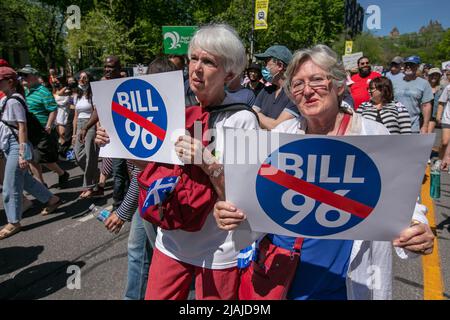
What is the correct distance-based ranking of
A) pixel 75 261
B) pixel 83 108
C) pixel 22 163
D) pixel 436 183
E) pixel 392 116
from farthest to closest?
pixel 83 108
pixel 436 183
pixel 22 163
pixel 392 116
pixel 75 261

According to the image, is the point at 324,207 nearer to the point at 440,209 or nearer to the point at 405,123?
the point at 405,123

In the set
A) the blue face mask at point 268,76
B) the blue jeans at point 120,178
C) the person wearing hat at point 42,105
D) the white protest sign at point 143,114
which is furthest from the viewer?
the person wearing hat at point 42,105

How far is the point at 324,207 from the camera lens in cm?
128

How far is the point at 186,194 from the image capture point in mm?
1574

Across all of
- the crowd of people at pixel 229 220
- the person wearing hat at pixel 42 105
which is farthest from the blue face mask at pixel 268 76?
the person wearing hat at pixel 42 105

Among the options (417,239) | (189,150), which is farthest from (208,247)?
(417,239)

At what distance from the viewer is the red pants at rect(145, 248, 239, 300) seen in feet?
5.58

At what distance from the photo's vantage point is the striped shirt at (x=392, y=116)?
144 inches

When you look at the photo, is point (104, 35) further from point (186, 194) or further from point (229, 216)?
point (229, 216)

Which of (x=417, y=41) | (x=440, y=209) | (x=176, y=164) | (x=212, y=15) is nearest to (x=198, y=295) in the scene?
(x=176, y=164)

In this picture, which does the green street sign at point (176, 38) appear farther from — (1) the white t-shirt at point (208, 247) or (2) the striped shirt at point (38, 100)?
(1) the white t-shirt at point (208, 247)

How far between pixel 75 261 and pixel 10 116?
1.92 m

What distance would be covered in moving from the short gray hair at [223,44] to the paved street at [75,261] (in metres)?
2.10

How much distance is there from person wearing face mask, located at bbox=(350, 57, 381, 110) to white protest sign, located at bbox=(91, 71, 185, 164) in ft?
15.3
